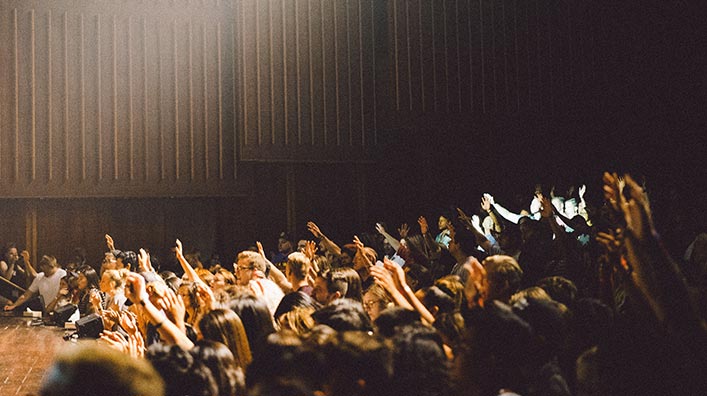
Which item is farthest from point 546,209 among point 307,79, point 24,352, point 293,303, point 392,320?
point 307,79

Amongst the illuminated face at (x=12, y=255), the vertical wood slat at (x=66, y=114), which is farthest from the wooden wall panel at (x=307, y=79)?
the illuminated face at (x=12, y=255)

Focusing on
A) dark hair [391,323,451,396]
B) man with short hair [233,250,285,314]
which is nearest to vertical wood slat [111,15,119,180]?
man with short hair [233,250,285,314]

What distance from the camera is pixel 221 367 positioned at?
2.62 meters

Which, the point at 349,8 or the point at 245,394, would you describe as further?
the point at 349,8

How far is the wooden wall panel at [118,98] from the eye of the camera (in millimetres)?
12711

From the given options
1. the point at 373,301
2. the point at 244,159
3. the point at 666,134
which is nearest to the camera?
the point at 373,301

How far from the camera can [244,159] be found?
13.5 meters

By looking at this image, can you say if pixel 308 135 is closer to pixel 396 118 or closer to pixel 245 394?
pixel 396 118

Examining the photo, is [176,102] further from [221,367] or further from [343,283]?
[221,367]

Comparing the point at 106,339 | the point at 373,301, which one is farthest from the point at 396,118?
the point at 106,339

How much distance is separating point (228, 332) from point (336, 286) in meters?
1.93

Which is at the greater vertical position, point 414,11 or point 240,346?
point 414,11

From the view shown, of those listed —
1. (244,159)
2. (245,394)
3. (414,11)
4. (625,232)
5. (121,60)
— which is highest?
(414,11)

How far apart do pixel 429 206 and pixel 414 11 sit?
3624 millimetres
